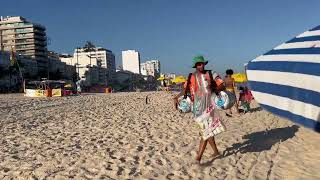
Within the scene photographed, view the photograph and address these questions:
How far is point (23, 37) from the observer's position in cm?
12012

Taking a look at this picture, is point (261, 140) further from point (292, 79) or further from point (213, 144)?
point (292, 79)

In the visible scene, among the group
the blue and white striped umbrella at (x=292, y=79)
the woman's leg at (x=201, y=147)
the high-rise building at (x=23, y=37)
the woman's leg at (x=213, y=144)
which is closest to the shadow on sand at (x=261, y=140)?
the woman's leg at (x=213, y=144)

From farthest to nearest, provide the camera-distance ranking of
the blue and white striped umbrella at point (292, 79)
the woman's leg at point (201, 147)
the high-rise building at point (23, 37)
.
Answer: the high-rise building at point (23, 37) < the woman's leg at point (201, 147) < the blue and white striped umbrella at point (292, 79)

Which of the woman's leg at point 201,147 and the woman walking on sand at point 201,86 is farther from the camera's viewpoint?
the woman's leg at point 201,147

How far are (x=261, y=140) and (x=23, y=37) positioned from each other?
11807 cm

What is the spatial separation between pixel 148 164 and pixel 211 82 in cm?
148

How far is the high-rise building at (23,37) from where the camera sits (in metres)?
117

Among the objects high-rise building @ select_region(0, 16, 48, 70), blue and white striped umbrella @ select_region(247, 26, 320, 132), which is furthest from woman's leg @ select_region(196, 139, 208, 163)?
high-rise building @ select_region(0, 16, 48, 70)

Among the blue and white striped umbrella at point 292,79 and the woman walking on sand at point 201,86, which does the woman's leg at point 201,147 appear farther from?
the blue and white striped umbrella at point 292,79

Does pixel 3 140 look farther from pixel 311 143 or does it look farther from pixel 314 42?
pixel 314 42

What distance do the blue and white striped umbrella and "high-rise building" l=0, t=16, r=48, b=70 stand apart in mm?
114659

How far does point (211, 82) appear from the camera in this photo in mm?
6102

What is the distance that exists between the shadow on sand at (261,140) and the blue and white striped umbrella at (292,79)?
302cm

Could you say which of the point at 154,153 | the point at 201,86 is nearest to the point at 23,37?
the point at 154,153
